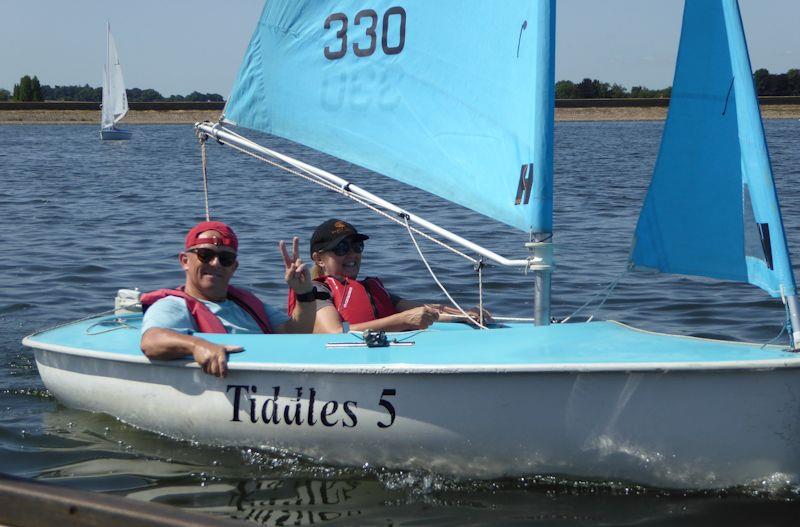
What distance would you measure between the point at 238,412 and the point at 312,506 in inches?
22.5

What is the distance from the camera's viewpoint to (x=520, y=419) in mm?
4539

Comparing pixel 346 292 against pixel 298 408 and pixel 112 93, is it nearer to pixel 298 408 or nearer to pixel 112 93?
pixel 298 408

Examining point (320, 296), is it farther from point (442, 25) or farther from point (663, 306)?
point (663, 306)

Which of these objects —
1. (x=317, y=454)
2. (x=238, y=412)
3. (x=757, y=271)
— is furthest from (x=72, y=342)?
(x=757, y=271)

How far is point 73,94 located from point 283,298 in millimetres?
130164

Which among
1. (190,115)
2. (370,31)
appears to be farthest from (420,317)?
(190,115)

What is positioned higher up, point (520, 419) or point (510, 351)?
point (510, 351)

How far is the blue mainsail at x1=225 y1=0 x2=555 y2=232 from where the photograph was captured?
500 cm

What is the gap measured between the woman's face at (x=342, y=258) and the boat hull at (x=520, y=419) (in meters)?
1.01

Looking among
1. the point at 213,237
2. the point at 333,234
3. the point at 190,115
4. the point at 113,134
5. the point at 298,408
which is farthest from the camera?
the point at 190,115

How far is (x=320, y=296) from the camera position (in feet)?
18.2

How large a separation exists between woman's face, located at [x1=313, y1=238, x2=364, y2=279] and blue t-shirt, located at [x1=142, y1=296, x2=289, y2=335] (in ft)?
1.20

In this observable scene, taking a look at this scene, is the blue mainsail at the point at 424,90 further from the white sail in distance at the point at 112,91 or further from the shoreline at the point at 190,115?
the shoreline at the point at 190,115

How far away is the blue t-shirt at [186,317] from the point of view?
507 cm
